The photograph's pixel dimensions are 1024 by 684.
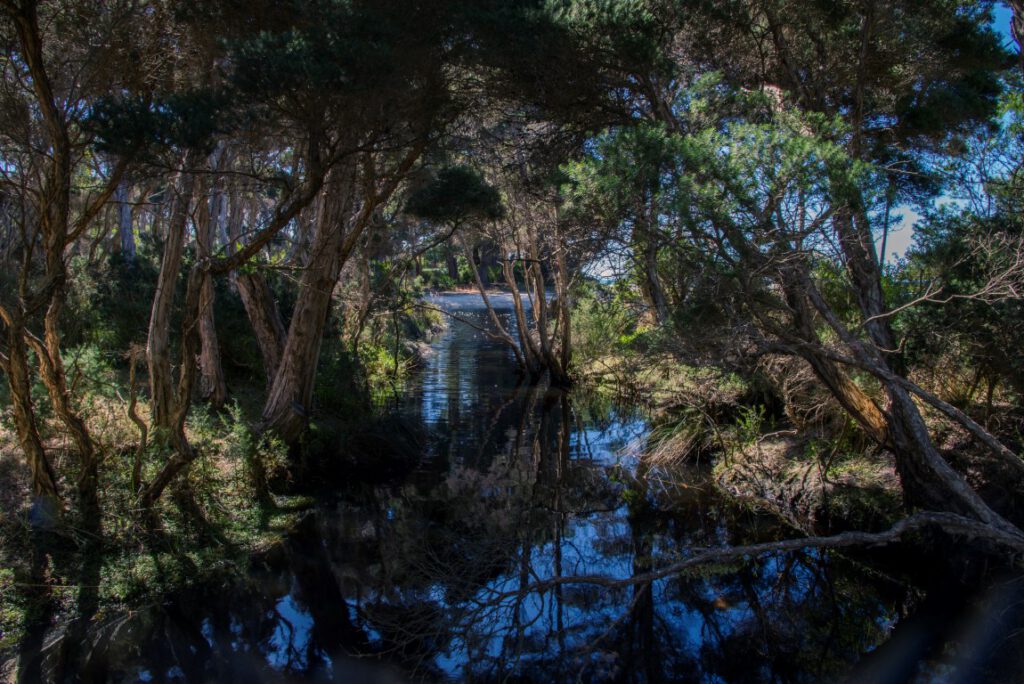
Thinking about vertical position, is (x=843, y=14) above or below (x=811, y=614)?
above

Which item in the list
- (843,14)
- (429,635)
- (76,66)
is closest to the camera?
(429,635)

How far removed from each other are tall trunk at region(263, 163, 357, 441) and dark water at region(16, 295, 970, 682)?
151 cm

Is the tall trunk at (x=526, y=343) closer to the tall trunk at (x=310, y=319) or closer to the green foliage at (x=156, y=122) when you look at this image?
the tall trunk at (x=310, y=319)

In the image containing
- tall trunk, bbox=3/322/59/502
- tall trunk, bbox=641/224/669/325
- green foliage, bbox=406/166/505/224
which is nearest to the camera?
tall trunk, bbox=3/322/59/502

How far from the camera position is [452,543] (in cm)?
870

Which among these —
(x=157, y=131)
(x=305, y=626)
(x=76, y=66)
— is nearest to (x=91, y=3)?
(x=76, y=66)

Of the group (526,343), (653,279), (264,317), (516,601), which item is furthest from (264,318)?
(526,343)

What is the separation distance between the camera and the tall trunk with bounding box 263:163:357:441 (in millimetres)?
11016

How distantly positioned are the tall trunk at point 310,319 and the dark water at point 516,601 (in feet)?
4.94

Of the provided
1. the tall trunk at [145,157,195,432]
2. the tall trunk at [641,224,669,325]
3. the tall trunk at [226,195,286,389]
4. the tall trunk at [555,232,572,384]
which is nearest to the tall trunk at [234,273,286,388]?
the tall trunk at [226,195,286,389]

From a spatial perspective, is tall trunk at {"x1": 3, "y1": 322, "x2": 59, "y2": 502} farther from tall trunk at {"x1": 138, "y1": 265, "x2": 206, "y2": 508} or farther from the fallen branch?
the fallen branch

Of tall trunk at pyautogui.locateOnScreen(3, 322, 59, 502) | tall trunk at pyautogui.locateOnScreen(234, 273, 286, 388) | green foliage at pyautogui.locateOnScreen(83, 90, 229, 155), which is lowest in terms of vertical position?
tall trunk at pyautogui.locateOnScreen(3, 322, 59, 502)

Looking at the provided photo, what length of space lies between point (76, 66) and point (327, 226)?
3899 millimetres

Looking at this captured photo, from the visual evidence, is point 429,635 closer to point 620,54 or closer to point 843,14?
point 620,54
